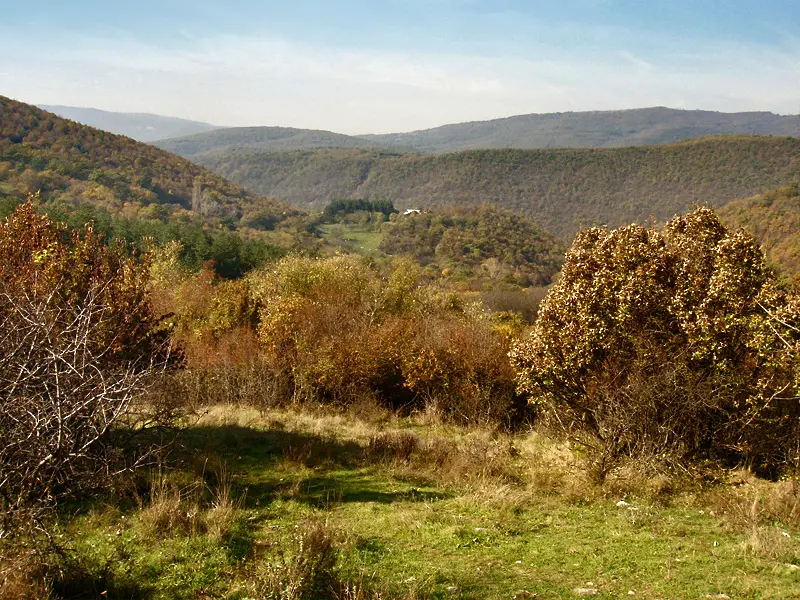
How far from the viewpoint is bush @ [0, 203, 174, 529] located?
5043 millimetres

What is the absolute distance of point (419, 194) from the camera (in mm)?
159625

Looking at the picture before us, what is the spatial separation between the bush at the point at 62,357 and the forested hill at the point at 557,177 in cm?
9098

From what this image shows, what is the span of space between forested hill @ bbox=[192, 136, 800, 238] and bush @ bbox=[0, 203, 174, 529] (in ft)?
298

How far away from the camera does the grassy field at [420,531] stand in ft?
17.7

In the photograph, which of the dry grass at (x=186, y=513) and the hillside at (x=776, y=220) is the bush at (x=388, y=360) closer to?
the dry grass at (x=186, y=513)

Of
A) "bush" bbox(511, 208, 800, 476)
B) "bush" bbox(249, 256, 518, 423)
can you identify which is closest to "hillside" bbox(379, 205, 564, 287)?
"bush" bbox(249, 256, 518, 423)

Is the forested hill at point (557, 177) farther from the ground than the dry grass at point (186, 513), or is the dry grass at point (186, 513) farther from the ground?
the forested hill at point (557, 177)

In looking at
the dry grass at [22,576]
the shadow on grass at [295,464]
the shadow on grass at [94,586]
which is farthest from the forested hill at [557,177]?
the dry grass at [22,576]

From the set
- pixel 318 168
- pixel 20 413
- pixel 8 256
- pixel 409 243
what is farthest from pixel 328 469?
pixel 318 168

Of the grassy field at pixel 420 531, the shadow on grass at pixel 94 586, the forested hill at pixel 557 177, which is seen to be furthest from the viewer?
the forested hill at pixel 557 177

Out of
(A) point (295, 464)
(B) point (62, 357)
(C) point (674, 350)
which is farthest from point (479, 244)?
(B) point (62, 357)

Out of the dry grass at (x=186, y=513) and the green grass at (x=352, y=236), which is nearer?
the dry grass at (x=186, y=513)

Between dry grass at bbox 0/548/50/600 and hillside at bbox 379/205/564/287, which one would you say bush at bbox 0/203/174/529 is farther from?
hillside at bbox 379/205/564/287

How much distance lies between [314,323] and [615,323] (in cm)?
1191
